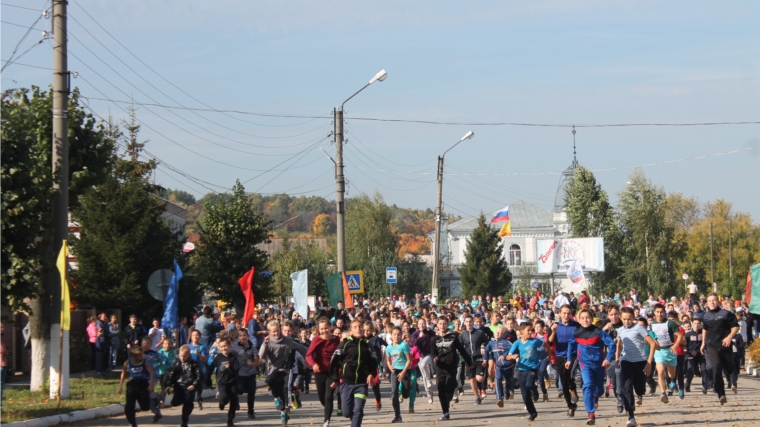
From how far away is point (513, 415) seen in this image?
1463 cm

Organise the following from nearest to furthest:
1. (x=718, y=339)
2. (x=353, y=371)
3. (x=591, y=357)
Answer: (x=353, y=371) → (x=591, y=357) → (x=718, y=339)

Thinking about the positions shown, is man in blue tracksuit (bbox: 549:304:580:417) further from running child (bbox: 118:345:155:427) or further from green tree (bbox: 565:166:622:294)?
green tree (bbox: 565:166:622:294)

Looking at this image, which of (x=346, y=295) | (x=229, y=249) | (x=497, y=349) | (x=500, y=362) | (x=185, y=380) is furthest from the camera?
(x=229, y=249)

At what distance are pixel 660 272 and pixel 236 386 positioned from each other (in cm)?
Result: 5648

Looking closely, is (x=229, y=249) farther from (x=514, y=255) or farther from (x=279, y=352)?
(x=514, y=255)

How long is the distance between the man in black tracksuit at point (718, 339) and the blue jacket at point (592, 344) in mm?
3314

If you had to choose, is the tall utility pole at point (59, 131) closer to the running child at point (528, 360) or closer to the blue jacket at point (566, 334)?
the running child at point (528, 360)

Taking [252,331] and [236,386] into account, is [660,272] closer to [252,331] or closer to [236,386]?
[252,331]

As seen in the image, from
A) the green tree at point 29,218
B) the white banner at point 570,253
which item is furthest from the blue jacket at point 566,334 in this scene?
the white banner at point 570,253

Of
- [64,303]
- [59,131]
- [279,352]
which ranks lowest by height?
[279,352]

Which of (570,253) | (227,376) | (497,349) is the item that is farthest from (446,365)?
(570,253)

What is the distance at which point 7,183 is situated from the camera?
14750 millimetres

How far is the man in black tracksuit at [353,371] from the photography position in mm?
11812

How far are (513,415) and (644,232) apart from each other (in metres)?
56.4
